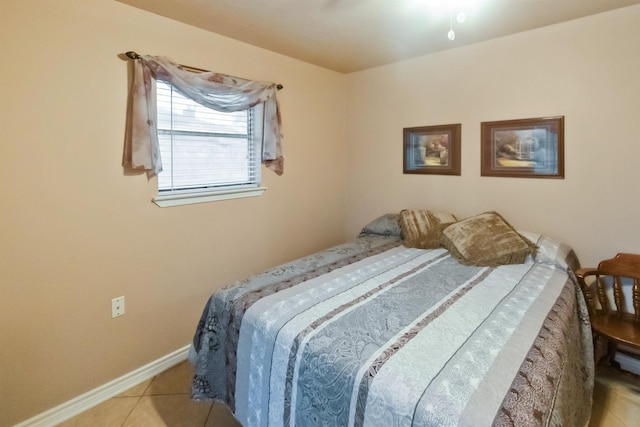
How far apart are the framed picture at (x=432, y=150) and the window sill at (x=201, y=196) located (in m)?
1.39

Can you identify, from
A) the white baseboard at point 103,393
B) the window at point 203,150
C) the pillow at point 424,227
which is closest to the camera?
the white baseboard at point 103,393

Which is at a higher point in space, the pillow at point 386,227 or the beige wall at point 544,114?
the beige wall at point 544,114

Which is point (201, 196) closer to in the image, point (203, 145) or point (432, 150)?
point (203, 145)

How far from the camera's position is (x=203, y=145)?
8.50 ft

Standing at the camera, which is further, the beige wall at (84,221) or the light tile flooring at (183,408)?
the light tile flooring at (183,408)

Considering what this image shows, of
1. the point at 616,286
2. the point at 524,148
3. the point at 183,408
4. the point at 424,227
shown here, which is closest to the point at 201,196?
the point at 183,408

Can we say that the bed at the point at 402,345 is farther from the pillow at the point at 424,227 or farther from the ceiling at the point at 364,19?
the ceiling at the point at 364,19

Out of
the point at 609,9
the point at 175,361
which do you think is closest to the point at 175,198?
the point at 175,361

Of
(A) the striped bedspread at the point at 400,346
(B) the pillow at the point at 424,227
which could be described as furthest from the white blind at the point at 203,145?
(B) the pillow at the point at 424,227

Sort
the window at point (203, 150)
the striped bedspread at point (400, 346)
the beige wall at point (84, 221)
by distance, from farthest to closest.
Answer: the window at point (203, 150), the beige wall at point (84, 221), the striped bedspread at point (400, 346)

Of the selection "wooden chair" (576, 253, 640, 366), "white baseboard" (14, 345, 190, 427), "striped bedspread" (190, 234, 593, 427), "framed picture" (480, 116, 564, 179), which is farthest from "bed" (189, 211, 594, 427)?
"white baseboard" (14, 345, 190, 427)

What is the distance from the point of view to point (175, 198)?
238 centimetres

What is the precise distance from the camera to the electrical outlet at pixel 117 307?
2.14 meters

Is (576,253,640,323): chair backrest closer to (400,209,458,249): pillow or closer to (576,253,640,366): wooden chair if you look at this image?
(576,253,640,366): wooden chair
